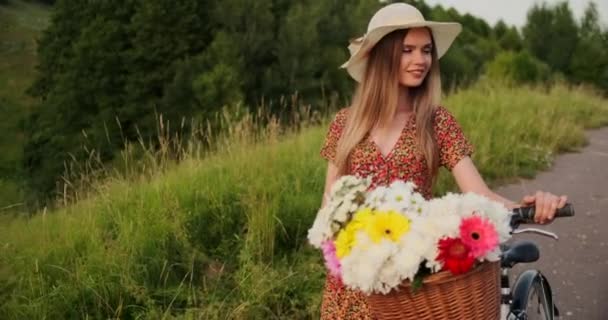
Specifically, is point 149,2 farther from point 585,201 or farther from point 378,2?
point 585,201

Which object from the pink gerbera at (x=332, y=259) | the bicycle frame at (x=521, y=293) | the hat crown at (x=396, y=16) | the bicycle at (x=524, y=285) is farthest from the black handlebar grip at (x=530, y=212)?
the hat crown at (x=396, y=16)

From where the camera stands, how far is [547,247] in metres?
6.11

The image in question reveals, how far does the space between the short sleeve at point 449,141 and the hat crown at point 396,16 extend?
13.4 inches

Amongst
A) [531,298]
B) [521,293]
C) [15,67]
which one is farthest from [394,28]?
[15,67]

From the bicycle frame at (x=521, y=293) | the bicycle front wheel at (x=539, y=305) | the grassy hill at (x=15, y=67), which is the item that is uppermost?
the bicycle frame at (x=521, y=293)

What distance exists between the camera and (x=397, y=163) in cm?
254

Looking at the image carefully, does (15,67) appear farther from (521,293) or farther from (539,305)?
(521,293)

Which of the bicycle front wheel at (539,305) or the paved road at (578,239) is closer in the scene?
the bicycle front wheel at (539,305)

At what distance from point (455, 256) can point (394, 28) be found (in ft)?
3.69

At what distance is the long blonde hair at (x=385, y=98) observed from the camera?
2.55 m

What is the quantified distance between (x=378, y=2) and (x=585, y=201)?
42338mm

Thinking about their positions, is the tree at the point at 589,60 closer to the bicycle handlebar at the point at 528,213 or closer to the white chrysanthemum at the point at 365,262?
the bicycle handlebar at the point at 528,213

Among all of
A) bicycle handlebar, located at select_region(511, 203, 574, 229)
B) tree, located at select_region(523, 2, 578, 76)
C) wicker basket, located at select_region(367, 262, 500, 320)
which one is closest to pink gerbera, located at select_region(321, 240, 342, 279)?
wicker basket, located at select_region(367, 262, 500, 320)

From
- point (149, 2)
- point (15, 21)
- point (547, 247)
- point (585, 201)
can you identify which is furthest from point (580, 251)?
point (15, 21)
